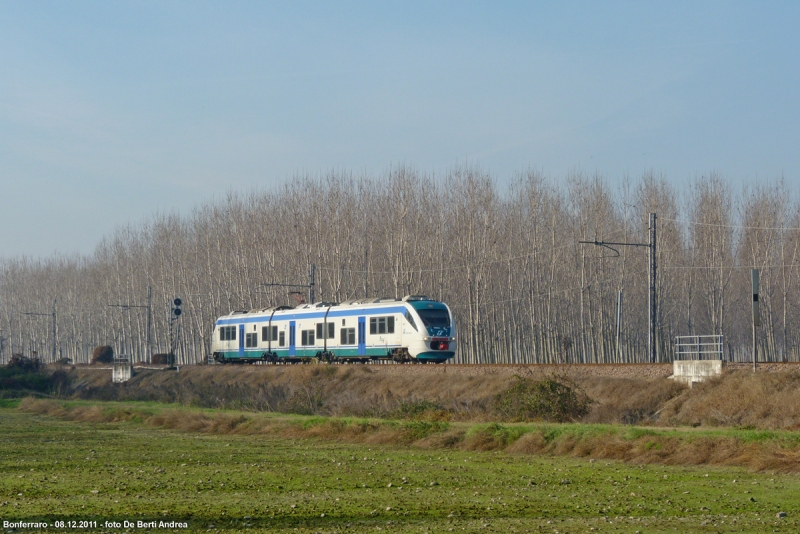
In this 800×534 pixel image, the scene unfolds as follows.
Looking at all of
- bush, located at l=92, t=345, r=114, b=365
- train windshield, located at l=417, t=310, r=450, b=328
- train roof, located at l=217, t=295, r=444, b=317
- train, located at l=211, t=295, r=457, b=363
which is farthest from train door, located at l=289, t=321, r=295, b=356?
bush, located at l=92, t=345, r=114, b=365

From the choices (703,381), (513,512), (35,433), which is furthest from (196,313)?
(513,512)

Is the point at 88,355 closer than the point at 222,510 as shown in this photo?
No

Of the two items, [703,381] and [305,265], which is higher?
[305,265]

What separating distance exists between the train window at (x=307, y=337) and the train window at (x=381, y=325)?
577cm

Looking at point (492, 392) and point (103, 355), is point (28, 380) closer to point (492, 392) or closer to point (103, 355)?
point (103, 355)

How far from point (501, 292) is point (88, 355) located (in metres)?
73.7

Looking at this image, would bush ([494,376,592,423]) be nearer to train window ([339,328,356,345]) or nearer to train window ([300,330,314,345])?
train window ([339,328,356,345])

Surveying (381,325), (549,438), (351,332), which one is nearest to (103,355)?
(351,332)

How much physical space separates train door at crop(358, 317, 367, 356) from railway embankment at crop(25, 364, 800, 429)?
284 centimetres

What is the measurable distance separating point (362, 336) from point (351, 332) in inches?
37.9

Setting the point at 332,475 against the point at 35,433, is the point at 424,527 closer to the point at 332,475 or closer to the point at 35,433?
the point at 332,475

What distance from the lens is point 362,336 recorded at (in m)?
47.6

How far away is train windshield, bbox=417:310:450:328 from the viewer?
4444 cm

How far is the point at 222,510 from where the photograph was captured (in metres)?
13.7
